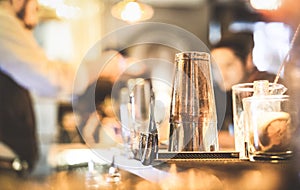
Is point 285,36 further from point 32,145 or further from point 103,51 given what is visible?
point 32,145

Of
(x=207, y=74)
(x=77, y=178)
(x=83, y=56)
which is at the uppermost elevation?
(x=83, y=56)

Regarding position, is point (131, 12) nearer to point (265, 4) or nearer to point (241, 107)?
point (265, 4)

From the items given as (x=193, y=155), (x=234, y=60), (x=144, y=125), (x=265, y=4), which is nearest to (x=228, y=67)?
(x=234, y=60)

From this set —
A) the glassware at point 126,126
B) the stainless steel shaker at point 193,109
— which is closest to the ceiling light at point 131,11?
the glassware at point 126,126

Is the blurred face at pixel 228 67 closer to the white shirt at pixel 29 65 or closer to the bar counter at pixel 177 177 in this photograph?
the white shirt at pixel 29 65

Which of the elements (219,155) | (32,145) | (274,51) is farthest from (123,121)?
(274,51)

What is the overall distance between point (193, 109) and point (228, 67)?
570mm

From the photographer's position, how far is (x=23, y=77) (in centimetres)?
81

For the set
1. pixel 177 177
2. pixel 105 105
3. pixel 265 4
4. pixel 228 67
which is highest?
pixel 265 4

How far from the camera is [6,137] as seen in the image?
61 cm

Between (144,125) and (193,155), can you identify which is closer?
(193,155)

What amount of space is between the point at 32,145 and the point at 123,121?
22 centimetres

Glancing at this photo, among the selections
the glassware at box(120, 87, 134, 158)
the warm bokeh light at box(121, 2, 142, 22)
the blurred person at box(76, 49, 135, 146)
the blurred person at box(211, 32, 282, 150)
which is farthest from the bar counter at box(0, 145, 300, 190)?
the warm bokeh light at box(121, 2, 142, 22)

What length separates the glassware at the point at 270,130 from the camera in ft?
1.65
